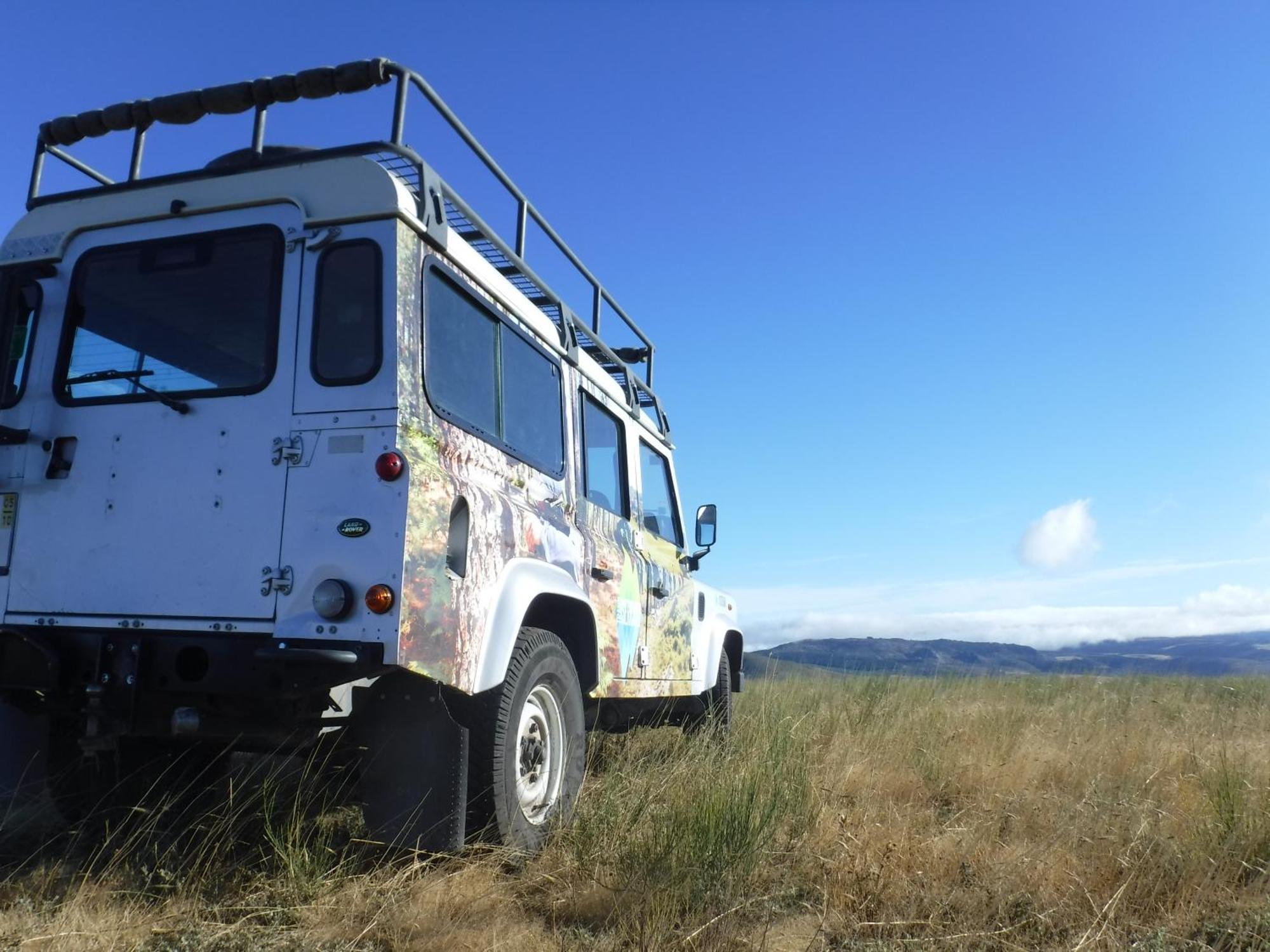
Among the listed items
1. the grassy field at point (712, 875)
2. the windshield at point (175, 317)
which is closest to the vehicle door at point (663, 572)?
the grassy field at point (712, 875)

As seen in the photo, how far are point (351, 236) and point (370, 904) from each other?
239 centimetres

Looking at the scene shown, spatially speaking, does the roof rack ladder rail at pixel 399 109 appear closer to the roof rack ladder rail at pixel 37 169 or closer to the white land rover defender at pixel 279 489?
the white land rover defender at pixel 279 489

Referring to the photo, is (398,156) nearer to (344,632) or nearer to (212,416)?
(212,416)

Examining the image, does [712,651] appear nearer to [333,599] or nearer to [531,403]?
[531,403]

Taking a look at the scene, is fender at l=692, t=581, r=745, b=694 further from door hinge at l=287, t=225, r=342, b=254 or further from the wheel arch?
door hinge at l=287, t=225, r=342, b=254

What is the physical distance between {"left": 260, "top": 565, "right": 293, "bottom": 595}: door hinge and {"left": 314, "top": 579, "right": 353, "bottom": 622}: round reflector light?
14 cm

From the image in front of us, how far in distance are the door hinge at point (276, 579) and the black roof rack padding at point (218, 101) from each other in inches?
76.4

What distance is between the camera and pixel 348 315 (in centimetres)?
382

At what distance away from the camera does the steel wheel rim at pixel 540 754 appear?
14.1 ft

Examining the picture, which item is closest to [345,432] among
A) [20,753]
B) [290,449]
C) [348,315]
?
[290,449]

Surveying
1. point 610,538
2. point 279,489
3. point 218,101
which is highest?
point 218,101

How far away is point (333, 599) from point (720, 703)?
471 centimetres

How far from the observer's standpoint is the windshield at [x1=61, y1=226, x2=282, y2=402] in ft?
13.0

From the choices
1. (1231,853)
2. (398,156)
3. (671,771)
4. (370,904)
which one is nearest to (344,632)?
(370,904)
